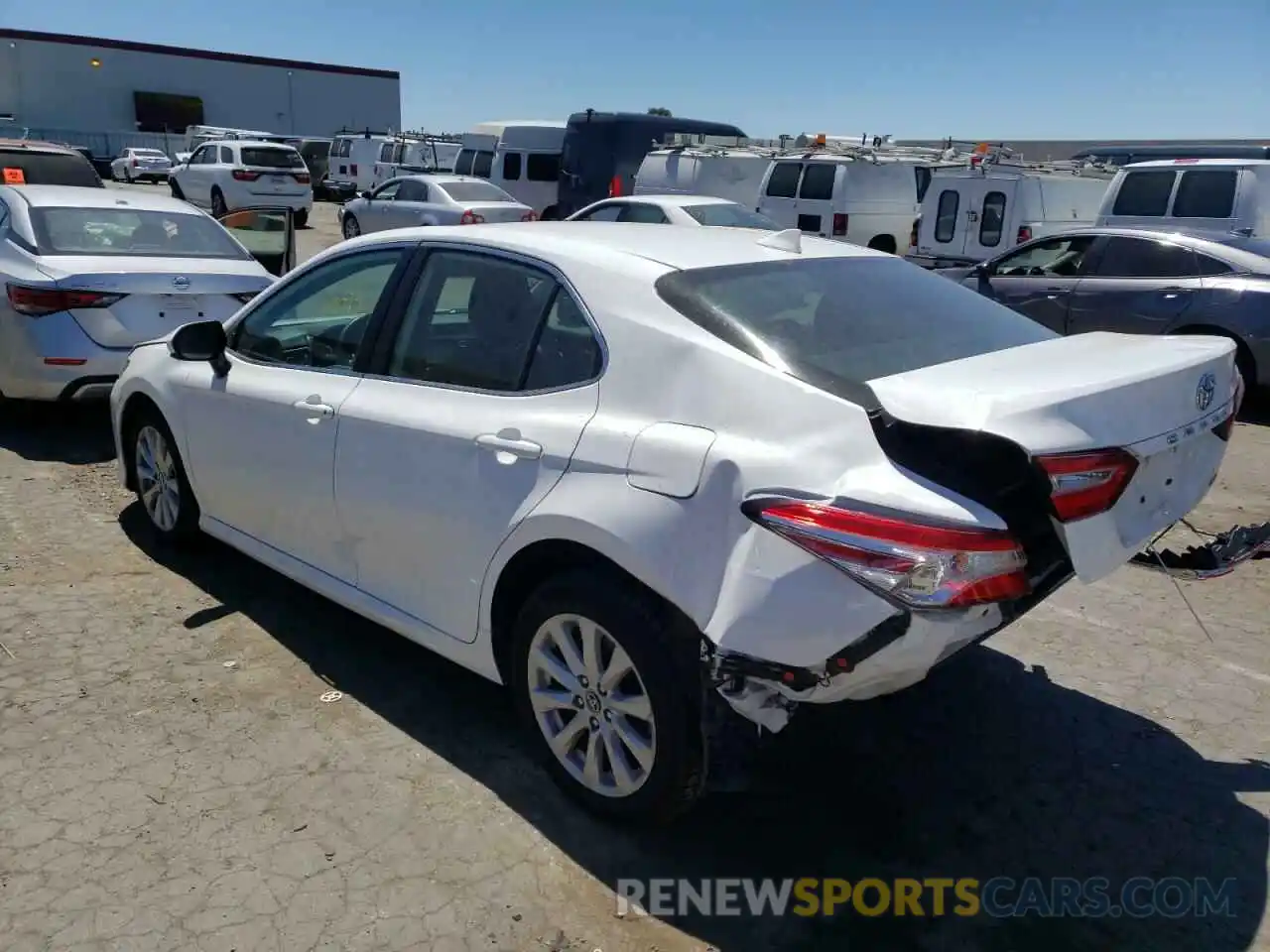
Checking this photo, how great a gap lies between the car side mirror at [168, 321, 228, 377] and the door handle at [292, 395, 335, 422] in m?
0.70

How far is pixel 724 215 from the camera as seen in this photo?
12.4 meters

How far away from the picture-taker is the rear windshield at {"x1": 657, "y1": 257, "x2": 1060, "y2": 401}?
9.11 ft

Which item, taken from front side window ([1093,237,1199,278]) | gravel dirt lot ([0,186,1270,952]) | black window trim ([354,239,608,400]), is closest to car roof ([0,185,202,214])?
gravel dirt lot ([0,186,1270,952])

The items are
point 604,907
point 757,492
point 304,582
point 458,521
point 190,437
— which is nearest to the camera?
point 757,492

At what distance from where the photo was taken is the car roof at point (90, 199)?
275 inches

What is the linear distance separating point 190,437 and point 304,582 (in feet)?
3.33

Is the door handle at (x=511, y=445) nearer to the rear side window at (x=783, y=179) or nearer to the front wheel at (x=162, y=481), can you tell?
the front wheel at (x=162, y=481)

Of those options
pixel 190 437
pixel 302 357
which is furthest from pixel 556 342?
pixel 190 437

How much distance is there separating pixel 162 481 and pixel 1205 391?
14.2 feet

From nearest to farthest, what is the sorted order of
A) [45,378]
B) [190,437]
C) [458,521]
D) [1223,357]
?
1. [1223,357]
2. [458,521]
3. [190,437]
4. [45,378]

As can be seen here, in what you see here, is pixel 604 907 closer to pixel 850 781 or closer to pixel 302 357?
pixel 850 781

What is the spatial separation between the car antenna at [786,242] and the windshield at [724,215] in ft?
28.2

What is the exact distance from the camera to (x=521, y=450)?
2988 mm

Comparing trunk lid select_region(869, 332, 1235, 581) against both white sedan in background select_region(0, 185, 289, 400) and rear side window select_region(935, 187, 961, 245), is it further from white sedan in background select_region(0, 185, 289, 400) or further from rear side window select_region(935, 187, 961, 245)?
rear side window select_region(935, 187, 961, 245)
